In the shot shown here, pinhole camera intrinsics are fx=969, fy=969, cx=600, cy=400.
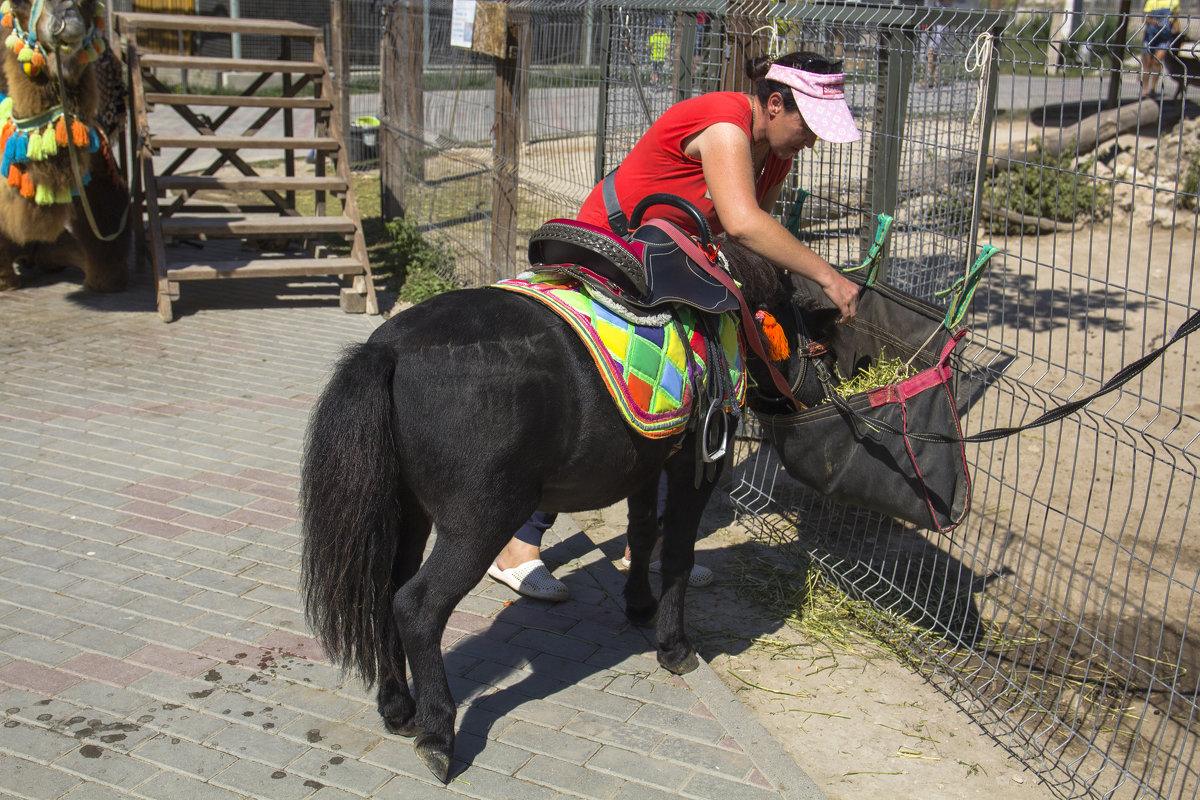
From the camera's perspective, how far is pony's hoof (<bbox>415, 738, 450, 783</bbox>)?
2709mm

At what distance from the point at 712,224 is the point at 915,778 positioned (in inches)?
76.0

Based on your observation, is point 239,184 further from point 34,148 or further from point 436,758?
point 436,758

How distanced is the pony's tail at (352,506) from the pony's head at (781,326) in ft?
3.90

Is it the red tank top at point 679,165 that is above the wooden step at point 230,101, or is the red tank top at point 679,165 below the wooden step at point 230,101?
below

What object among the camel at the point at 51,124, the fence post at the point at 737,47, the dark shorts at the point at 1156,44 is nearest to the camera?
the dark shorts at the point at 1156,44

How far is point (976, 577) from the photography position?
4.26 m

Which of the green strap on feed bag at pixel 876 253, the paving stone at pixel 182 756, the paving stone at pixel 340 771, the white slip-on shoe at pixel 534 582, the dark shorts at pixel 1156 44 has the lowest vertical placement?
the paving stone at pixel 340 771

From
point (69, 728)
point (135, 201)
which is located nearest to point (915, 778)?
point (69, 728)

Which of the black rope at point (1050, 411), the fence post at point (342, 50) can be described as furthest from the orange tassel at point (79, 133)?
the black rope at point (1050, 411)

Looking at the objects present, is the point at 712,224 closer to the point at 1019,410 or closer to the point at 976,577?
the point at 976,577

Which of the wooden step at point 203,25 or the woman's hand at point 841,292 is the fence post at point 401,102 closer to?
the wooden step at point 203,25

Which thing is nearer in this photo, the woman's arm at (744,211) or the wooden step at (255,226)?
the woman's arm at (744,211)

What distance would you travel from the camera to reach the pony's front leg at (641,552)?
3.54 m

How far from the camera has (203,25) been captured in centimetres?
786
